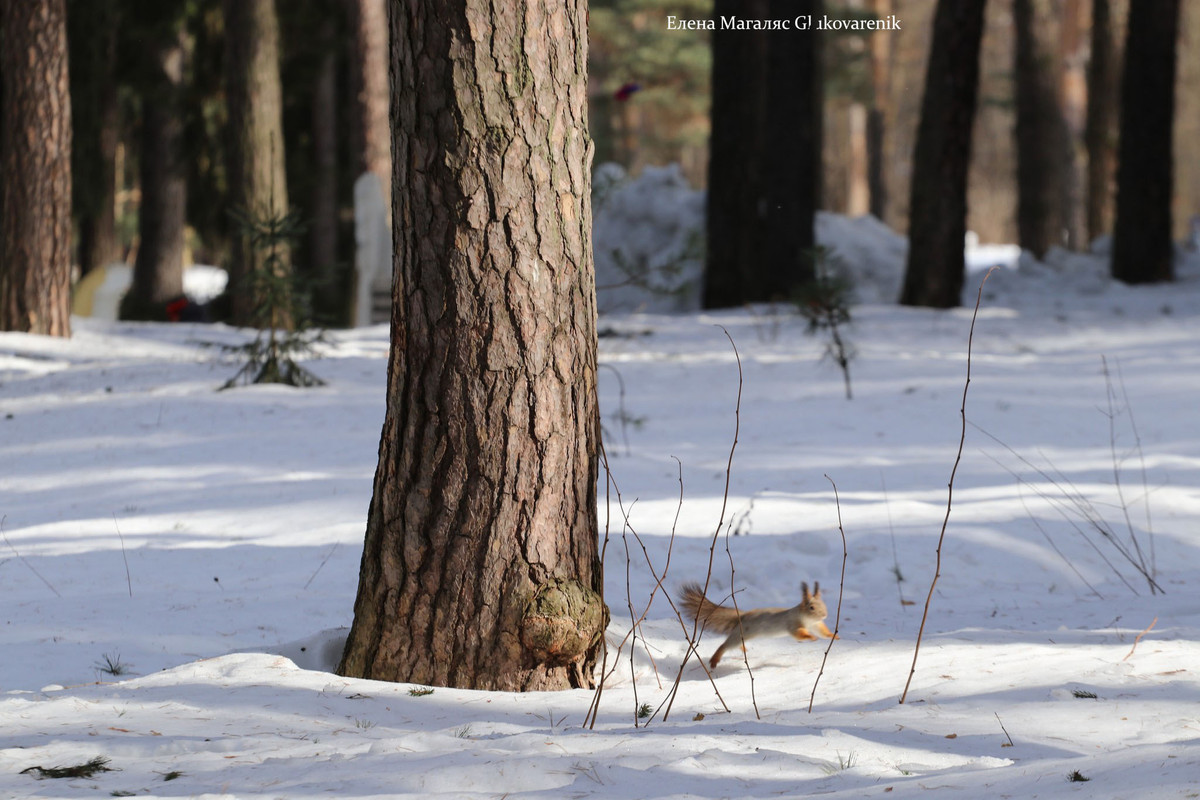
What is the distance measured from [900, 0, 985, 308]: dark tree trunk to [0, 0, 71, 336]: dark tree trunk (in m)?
8.78

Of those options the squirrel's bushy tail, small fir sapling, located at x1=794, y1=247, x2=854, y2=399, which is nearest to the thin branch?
the squirrel's bushy tail

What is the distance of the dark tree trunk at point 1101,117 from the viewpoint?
19.2m

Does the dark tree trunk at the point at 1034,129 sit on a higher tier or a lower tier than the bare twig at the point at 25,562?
higher

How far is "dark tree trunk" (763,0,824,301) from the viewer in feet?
45.3

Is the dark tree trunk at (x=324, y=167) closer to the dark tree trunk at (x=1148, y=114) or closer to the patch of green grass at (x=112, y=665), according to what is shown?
the dark tree trunk at (x=1148, y=114)

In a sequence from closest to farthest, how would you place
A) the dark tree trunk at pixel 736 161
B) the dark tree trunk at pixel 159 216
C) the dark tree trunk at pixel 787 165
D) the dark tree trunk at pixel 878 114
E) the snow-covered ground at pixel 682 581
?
the snow-covered ground at pixel 682 581 < the dark tree trunk at pixel 736 161 < the dark tree trunk at pixel 787 165 < the dark tree trunk at pixel 159 216 < the dark tree trunk at pixel 878 114

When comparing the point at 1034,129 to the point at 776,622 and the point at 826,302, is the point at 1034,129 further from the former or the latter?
the point at 776,622

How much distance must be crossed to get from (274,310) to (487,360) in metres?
5.39

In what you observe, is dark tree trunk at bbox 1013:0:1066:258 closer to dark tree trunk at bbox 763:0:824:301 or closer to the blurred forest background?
the blurred forest background

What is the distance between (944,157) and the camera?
12.4 m

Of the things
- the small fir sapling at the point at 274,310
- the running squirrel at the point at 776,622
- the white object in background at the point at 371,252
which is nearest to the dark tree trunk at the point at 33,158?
the small fir sapling at the point at 274,310

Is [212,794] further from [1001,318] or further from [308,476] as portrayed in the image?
[1001,318]

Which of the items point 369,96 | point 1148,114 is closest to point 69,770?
point 369,96

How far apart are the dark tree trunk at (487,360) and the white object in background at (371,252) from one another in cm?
1093
